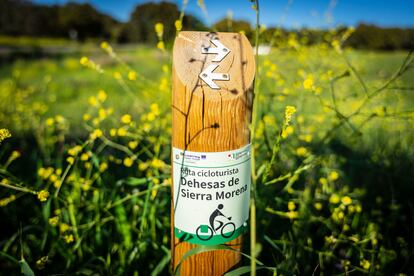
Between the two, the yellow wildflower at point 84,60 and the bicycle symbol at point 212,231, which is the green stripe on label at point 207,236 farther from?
the yellow wildflower at point 84,60

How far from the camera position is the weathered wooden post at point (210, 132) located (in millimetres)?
1187

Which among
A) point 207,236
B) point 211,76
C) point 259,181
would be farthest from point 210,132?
point 259,181

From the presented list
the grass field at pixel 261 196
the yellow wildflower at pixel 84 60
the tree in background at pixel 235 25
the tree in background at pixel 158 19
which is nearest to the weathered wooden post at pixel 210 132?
the grass field at pixel 261 196

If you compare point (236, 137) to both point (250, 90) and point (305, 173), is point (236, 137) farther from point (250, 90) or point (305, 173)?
point (305, 173)

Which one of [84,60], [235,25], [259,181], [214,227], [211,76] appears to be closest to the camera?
[211,76]

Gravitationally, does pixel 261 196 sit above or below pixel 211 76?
below

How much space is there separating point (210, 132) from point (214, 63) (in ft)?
0.87

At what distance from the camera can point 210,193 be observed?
4.08ft

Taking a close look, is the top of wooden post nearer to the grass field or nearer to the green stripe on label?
the grass field

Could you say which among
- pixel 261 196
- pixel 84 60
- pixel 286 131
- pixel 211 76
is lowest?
pixel 261 196

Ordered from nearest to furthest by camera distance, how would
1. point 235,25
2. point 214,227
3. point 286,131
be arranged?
point 214,227, point 286,131, point 235,25

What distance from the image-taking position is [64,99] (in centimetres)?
655

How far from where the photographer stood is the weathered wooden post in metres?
1.19

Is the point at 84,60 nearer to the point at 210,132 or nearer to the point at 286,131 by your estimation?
the point at 210,132
